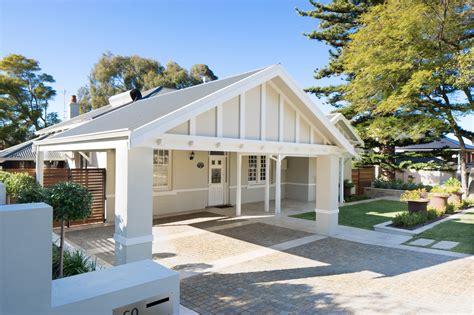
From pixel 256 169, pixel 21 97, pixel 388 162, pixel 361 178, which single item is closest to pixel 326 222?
pixel 256 169

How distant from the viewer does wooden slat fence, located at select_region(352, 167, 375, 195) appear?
20.9 m

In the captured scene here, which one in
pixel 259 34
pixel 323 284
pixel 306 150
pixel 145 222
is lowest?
pixel 323 284

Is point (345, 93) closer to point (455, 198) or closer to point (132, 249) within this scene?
point (455, 198)

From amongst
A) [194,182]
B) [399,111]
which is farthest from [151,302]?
[399,111]

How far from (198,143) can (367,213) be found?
10.6 metres

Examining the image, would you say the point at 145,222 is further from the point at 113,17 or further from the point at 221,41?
the point at 221,41

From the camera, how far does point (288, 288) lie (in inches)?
239

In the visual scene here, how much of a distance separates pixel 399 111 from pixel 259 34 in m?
11.8

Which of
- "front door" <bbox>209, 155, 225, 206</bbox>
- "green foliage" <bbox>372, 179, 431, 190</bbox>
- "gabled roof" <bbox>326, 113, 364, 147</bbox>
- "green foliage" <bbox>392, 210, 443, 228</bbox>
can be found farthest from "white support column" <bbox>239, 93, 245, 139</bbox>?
"green foliage" <bbox>372, 179, 431, 190</bbox>

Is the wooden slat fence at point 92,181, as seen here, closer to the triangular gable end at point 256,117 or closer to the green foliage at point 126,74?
the triangular gable end at point 256,117

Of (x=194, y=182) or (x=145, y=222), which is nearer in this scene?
(x=145, y=222)

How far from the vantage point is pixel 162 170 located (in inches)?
533

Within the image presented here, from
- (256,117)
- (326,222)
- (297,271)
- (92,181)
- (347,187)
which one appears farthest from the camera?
(347,187)

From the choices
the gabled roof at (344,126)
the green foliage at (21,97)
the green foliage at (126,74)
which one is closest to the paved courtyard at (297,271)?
the gabled roof at (344,126)
